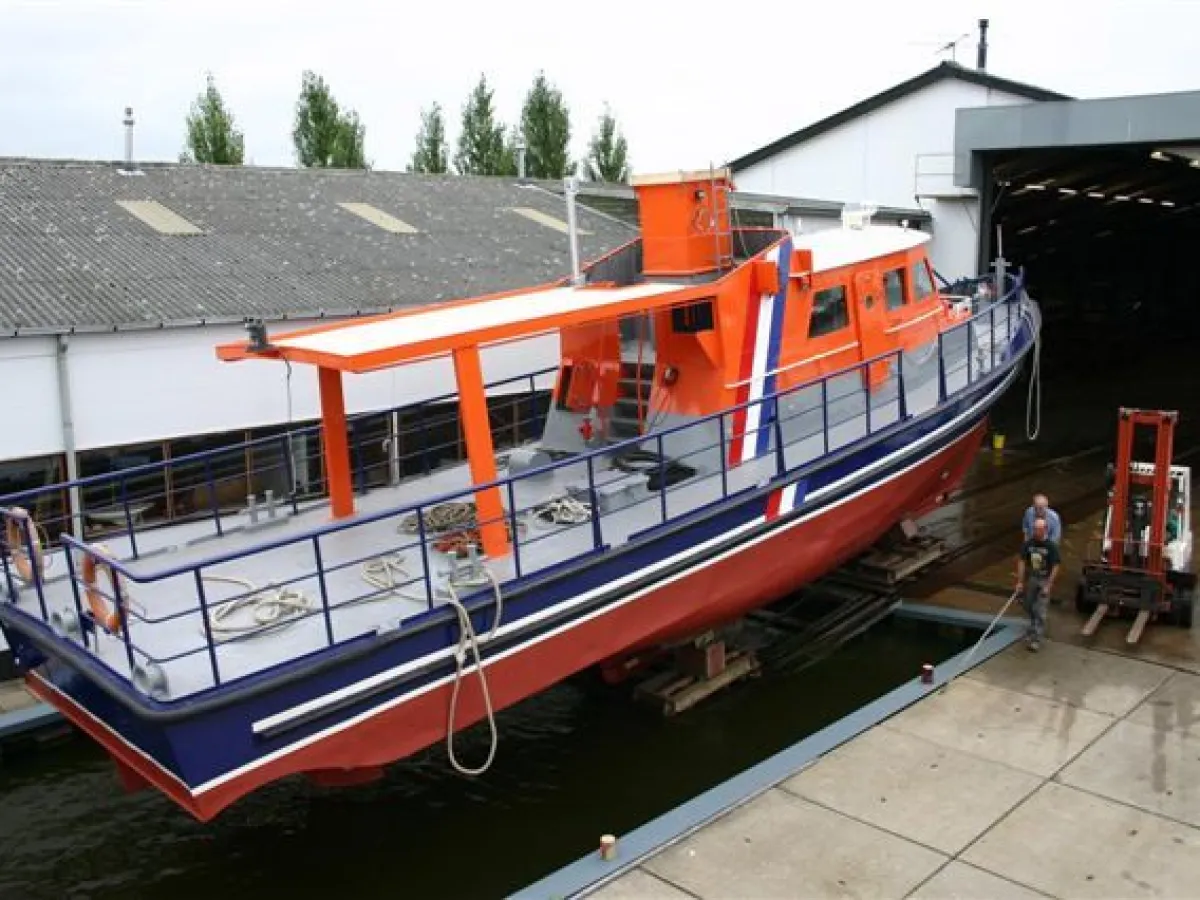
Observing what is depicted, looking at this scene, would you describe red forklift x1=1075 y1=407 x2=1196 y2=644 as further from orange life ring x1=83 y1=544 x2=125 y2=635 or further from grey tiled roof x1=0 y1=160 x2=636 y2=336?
orange life ring x1=83 y1=544 x2=125 y2=635

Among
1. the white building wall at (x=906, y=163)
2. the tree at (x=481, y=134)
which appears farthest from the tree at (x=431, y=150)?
the white building wall at (x=906, y=163)

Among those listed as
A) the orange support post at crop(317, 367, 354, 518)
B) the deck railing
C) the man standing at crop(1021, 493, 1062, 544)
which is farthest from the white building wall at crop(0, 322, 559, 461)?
the man standing at crop(1021, 493, 1062, 544)

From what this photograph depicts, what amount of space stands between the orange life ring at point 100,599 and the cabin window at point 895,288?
7.39 m

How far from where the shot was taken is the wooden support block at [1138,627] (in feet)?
29.6

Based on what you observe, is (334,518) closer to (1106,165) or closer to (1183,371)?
(1106,165)

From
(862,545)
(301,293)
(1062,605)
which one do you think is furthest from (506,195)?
(1062,605)

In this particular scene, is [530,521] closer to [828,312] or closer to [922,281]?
[828,312]

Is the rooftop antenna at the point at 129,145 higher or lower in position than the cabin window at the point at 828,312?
higher

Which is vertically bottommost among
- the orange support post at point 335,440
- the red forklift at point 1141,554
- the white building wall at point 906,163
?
the red forklift at point 1141,554

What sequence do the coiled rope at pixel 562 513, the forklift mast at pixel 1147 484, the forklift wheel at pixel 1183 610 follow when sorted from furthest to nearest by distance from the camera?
the forklift wheel at pixel 1183 610
the forklift mast at pixel 1147 484
the coiled rope at pixel 562 513

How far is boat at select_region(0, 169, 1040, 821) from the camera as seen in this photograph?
626 centimetres

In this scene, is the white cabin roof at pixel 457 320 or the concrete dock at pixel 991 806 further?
the white cabin roof at pixel 457 320

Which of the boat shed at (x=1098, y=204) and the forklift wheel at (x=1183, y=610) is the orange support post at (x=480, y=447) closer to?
the forklift wheel at (x=1183, y=610)

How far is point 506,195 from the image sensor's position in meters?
17.4
